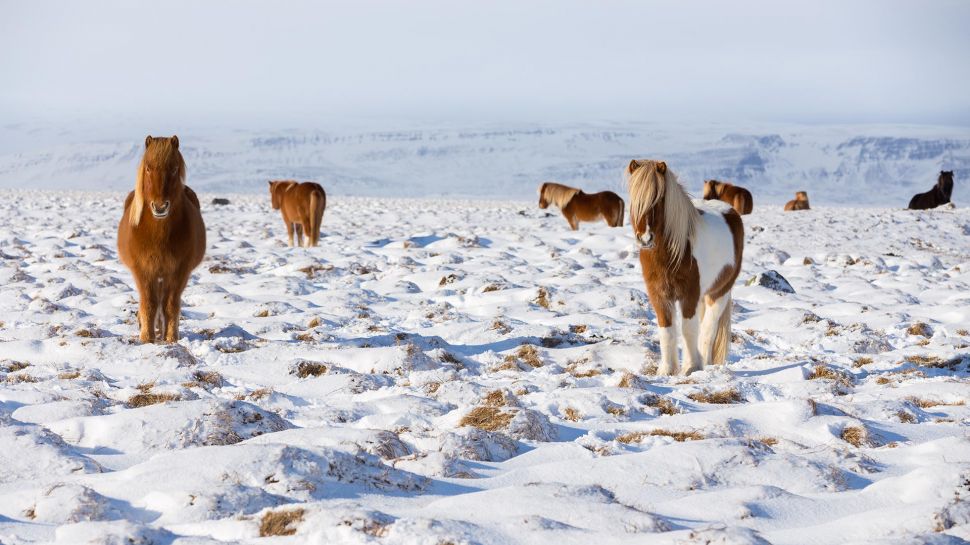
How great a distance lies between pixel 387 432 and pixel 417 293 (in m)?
5.74

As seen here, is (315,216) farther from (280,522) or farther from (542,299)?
(280,522)

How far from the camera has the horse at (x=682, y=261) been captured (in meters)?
6.31

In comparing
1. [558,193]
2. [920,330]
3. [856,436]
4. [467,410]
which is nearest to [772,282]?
[920,330]

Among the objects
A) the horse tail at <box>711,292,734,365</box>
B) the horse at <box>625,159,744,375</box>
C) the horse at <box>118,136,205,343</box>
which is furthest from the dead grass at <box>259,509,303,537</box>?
the horse tail at <box>711,292,734,365</box>

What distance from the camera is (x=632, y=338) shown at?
7.40 metres

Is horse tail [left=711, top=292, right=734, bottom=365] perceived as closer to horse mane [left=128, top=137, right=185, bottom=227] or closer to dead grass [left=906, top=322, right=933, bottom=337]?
dead grass [left=906, top=322, right=933, bottom=337]

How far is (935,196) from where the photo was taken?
27.0 m

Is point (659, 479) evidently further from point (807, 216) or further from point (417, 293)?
point (807, 216)

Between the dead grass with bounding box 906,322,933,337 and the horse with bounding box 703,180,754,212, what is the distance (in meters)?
15.0

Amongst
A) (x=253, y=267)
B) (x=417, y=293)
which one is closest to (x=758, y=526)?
(x=417, y=293)

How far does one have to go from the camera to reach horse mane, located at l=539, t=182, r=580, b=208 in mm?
21641

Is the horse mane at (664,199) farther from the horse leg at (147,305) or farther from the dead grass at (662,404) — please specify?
the horse leg at (147,305)

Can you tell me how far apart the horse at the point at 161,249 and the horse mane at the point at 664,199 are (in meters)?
3.49

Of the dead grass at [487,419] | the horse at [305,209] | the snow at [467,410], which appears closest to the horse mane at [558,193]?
the horse at [305,209]
